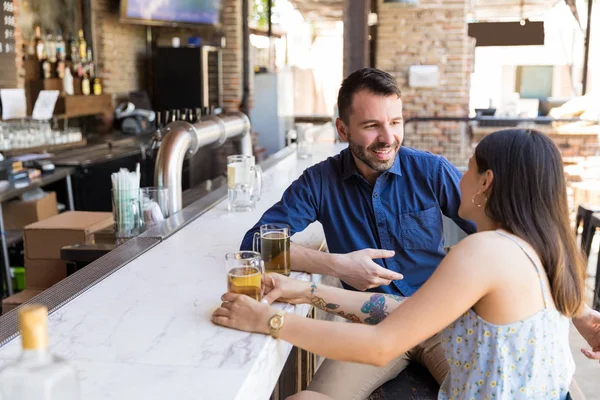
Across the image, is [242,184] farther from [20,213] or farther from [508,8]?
[508,8]

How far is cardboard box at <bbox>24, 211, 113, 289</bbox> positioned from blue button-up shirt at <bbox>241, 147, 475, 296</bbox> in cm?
81

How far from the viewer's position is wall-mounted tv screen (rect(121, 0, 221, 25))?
7.51 m

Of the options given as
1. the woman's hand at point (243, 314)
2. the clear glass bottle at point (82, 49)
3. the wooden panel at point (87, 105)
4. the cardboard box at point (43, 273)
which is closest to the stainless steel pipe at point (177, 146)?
the cardboard box at point (43, 273)

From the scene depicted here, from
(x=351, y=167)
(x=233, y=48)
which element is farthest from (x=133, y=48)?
(x=351, y=167)

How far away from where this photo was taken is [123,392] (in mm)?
1156

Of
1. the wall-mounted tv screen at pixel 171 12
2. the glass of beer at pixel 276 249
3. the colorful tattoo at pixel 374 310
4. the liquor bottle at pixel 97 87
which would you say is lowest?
the colorful tattoo at pixel 374 310

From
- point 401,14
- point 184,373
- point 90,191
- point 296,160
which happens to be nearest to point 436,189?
point 184,373

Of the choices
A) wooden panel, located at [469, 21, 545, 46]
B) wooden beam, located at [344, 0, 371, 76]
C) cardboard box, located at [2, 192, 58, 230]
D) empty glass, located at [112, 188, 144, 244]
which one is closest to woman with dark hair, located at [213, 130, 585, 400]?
empty glass, located at [112, 188, 144, 244]

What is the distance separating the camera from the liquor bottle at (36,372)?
0.75 meters

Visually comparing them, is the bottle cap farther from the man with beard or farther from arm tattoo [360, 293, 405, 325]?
the man with beard

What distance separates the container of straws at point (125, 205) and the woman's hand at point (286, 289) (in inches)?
35.4

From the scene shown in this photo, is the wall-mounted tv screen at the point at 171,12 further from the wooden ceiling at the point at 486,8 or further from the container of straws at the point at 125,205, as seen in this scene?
the container of straws at the point at 125,205

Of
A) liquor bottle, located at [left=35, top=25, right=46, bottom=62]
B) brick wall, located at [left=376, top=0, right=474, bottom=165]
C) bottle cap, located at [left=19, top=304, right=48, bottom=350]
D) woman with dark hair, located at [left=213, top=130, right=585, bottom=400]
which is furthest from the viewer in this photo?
brick wall, located at [left=376, top=0, right=474, bottom=165]

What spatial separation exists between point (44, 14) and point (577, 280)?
6.17 metres
